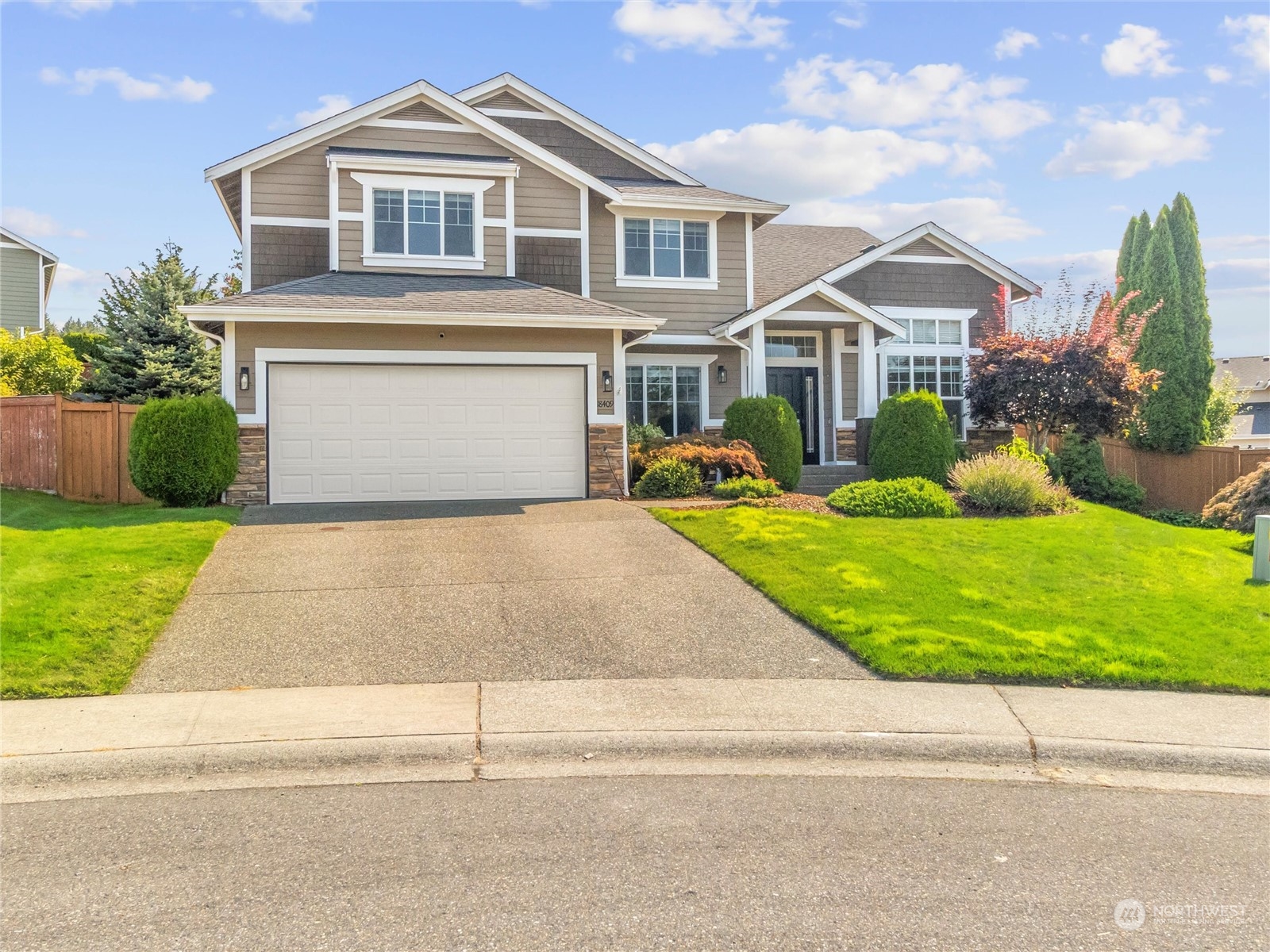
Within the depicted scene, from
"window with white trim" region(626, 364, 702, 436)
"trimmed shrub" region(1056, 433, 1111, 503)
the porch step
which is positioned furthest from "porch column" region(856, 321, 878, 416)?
"trimmed shrub" region(1056, 433, 1111, 503)

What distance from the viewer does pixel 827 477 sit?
18188 mm

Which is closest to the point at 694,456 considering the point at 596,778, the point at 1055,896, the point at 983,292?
the point at 983,292

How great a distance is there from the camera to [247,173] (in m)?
17.2

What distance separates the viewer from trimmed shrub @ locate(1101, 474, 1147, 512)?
63.9 feet

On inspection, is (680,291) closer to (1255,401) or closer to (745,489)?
(745,489)

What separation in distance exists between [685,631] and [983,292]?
1589 centimetres

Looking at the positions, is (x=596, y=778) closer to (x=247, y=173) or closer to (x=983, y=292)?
(x=247, y=173)

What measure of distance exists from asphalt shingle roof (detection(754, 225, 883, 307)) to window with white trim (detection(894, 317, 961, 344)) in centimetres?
197

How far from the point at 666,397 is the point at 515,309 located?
5.08 m

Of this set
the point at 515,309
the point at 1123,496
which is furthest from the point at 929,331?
the point at 515,309

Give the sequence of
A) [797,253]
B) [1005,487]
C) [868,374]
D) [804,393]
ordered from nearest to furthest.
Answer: [1005,487] < [868,374] < [804,393] < [797,253]

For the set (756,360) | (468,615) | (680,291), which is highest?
(680,291)

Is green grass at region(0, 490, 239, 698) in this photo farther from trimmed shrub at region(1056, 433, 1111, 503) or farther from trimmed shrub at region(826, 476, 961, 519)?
trimmed shrub at region(1056, 433, 1111, 503)

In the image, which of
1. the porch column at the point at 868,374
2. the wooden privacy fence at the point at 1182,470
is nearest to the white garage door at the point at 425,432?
the porch column at the point at 868,374
